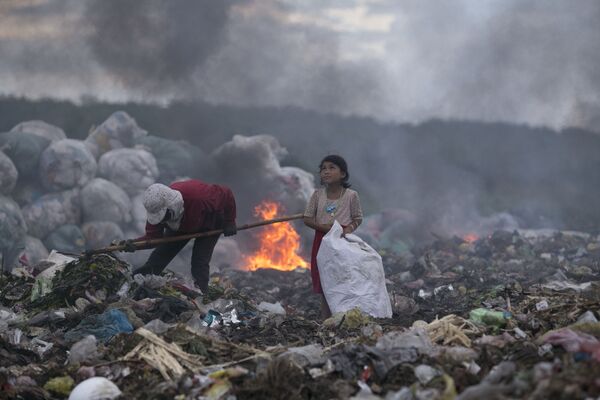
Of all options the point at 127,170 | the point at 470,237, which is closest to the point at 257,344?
the point at 127,170

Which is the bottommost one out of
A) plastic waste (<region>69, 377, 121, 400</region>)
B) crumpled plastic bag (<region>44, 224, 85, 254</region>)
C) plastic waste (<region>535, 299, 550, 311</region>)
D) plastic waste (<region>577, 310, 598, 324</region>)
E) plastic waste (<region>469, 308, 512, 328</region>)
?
crumpled plastic bag (<region>44, 224, 85, 254</region>)

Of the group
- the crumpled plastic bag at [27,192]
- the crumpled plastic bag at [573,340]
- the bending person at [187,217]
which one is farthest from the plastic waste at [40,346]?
the crumpled plastic bag at [27,192]

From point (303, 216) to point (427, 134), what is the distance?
37.2 feet

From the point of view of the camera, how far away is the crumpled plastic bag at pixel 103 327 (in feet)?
17.2

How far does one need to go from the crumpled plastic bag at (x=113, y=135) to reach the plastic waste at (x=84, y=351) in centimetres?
736

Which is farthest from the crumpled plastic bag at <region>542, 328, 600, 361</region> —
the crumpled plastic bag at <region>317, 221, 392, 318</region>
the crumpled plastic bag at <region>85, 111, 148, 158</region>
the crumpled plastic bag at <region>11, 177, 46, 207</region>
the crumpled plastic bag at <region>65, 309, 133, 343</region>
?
the crumpled plastic bag at <region>85, 111, 148, 158</region>

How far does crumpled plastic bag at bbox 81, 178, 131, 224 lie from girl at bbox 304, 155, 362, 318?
5130 millimetres

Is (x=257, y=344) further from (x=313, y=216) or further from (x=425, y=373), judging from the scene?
(x=313, y=216)

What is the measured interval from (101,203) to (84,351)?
642cm

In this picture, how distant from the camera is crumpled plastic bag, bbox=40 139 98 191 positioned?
10781 mm

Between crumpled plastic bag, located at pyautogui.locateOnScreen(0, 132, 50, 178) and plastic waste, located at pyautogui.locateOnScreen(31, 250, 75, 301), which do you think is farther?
crumpled plastic bag, located at pyautogui.locateOnScreen(0, 132, 50, 178)

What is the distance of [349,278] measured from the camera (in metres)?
6.22

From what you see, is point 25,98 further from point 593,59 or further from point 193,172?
point 593,59

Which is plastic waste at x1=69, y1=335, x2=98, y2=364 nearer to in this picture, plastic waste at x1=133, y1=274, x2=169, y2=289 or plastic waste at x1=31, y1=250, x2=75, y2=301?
plastic waste at x1=133, y1=274, x2=169, y2=289
